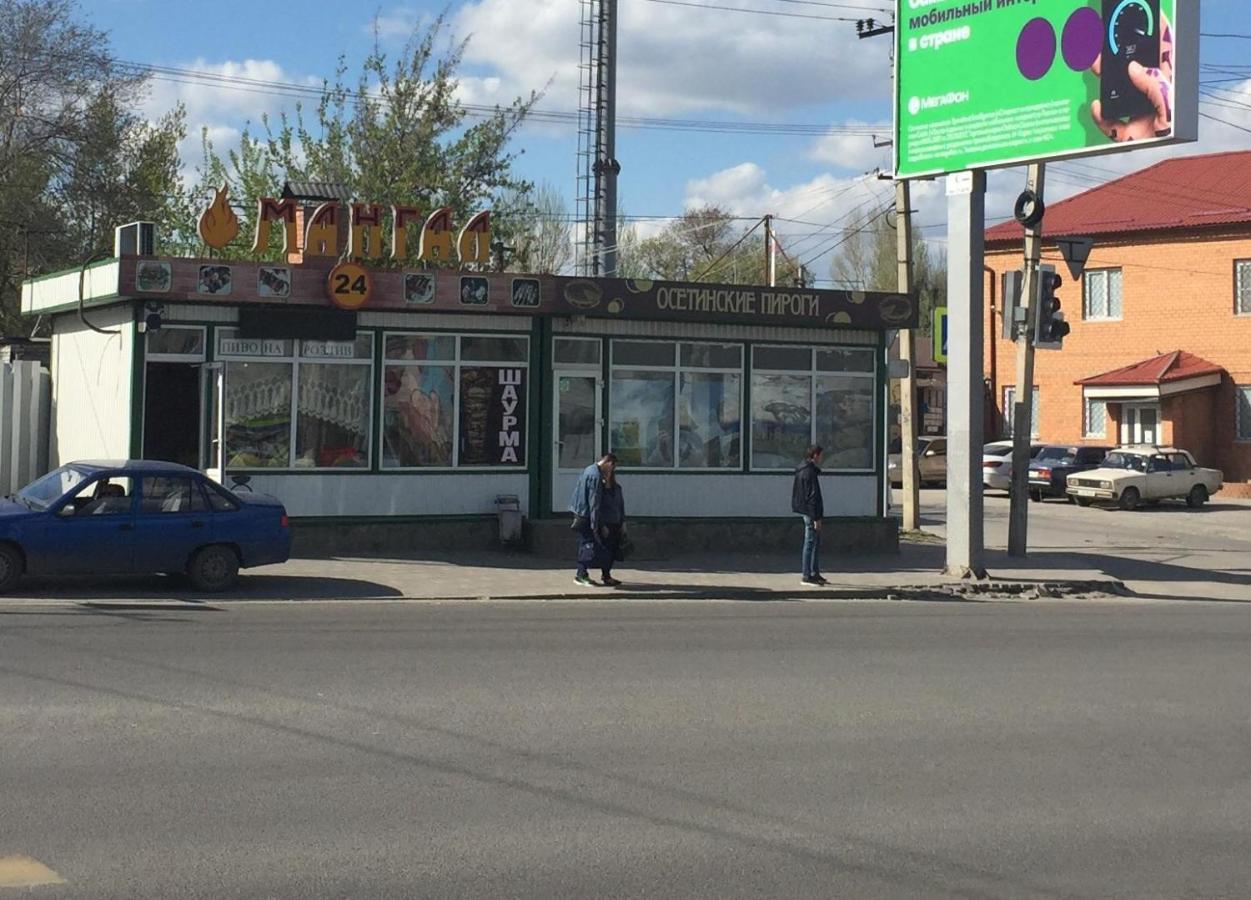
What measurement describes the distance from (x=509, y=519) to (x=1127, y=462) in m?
23.4

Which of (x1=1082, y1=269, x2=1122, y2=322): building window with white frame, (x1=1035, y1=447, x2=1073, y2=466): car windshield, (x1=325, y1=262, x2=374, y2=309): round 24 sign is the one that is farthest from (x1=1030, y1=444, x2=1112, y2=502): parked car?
(x1=325, y1=262, x2=374, y2=309): round 24 sign

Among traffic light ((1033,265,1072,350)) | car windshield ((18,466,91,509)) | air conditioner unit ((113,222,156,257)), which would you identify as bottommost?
car windshield ((18,466,91,509))

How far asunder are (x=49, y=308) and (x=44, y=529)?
7430 millimetres

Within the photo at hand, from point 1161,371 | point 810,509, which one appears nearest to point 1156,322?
point 1161,371

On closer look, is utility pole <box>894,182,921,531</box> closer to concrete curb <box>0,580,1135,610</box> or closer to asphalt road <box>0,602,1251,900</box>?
concrete curb <box>0,580,1135,610</box>

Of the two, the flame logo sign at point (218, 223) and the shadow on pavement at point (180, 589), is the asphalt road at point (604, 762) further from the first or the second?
the flame logo sign at point (218, 223)

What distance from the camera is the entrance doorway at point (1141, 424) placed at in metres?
45.8

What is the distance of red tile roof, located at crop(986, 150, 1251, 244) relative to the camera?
46.1 meters

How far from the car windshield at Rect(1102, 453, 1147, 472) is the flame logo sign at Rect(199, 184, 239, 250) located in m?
26.8

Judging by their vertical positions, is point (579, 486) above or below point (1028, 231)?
below

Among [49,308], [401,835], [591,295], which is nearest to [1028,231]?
[591,295]

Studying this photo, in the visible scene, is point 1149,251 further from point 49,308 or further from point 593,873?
point 593,873

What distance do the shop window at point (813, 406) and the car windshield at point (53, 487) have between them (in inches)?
418

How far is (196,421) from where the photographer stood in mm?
20047
